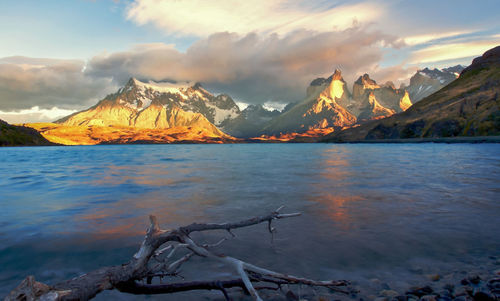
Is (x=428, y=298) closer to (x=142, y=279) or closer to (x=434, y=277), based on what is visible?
(x=434, y=277)

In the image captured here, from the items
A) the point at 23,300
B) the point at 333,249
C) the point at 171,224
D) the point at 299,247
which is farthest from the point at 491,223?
the point at 23,300

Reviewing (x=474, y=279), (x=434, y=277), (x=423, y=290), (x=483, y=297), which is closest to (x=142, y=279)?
(x=423, y=290)

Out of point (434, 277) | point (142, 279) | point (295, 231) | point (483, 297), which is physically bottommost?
point (295, 231)

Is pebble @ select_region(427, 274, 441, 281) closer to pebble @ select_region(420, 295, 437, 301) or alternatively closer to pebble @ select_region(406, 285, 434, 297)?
pebble @ select_region(406, 285, 434, 297)

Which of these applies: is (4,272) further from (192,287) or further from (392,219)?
(392,219)

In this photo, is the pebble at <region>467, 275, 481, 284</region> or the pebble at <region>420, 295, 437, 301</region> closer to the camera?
the pebble at <region>420, 295, 437, 301</region>

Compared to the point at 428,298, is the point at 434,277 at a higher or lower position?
lower

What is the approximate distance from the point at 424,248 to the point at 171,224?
10694mm

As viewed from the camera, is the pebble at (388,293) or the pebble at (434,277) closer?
the pebble at (388,293)

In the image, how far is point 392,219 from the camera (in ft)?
43.5

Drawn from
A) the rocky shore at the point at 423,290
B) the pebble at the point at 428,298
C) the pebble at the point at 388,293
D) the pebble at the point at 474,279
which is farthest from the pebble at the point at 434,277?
the pebble at the point at 388,293

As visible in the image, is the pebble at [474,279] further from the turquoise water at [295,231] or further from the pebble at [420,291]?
the pebble at [420,291]

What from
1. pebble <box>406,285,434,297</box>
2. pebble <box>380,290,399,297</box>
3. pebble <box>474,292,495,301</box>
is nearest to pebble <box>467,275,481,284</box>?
pebble <box>474,292,495,301</box>

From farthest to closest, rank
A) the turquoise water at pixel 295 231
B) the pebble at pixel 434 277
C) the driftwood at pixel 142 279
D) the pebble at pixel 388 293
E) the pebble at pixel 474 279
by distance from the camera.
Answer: the turquoise water at pixel 295 231, the pebble at pixel 434 277, the pebble at pixel 474 279, the pebble at pixel 388 293, the driftwood at pixel 142 279
